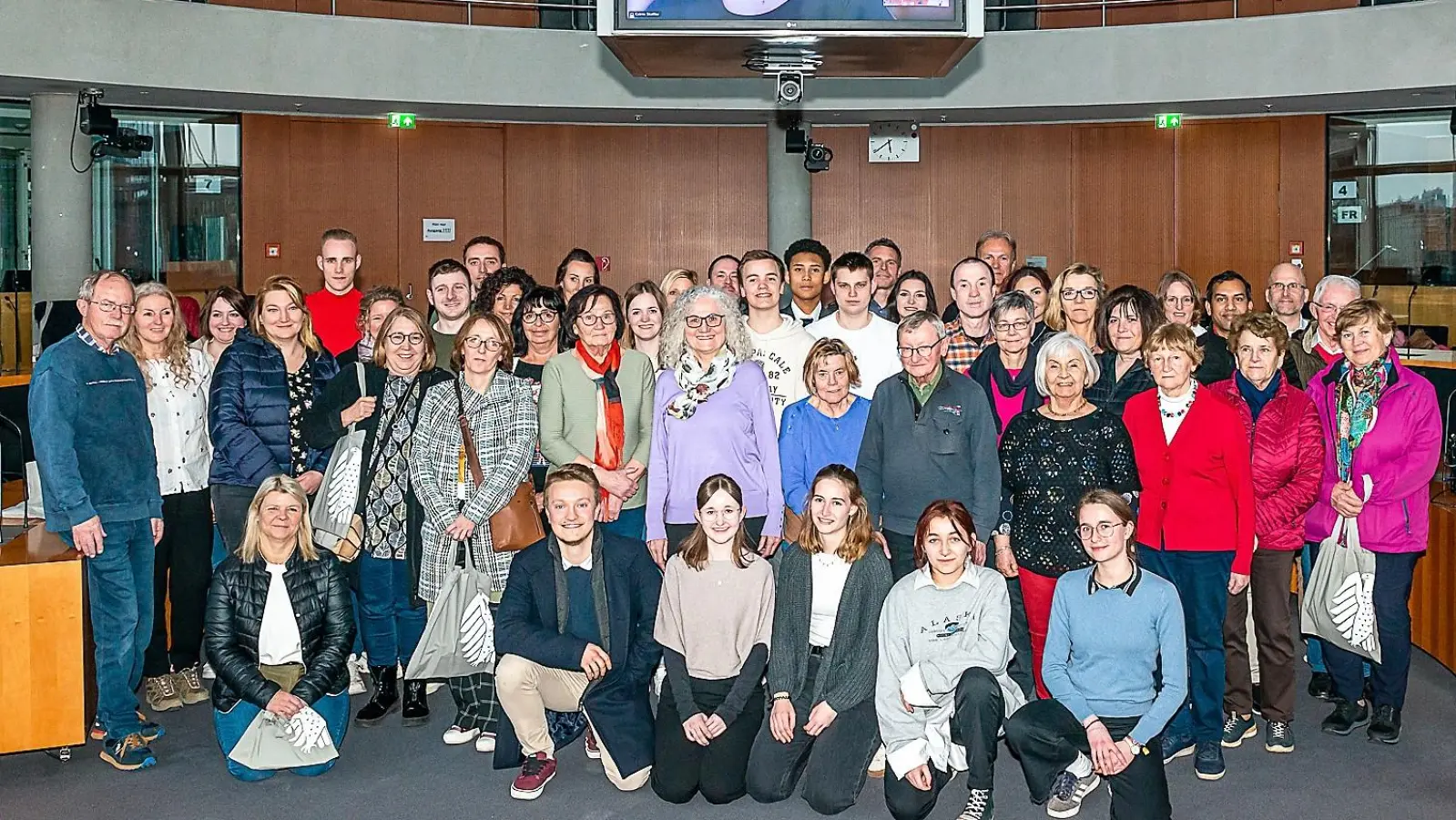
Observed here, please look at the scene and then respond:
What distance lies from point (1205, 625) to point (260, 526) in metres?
3.39

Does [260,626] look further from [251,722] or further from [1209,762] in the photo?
[1209,762]

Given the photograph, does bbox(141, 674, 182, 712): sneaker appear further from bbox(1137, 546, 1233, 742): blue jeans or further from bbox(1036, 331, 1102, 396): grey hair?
bbox(1137, 546, 1233, 742): blue jeans

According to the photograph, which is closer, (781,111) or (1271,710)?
(1271,710)

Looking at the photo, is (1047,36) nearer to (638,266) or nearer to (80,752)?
(638,266)

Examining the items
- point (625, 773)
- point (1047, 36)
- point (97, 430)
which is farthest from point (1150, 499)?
point (1047, 36)

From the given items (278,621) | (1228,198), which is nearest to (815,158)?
(1228,198)

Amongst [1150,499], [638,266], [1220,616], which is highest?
[638,266]

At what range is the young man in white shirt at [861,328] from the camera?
5551 millimetres

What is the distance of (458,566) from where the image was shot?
5.09 meters

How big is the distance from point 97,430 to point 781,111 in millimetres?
8101

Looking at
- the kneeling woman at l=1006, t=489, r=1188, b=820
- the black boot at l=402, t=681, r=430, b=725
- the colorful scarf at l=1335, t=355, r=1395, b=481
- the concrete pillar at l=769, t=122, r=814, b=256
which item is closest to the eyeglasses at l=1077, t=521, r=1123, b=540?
the kneeling woman at l=1006, t=489, r=1188, b=820

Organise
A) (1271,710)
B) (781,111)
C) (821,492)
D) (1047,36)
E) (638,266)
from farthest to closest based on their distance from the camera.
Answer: (638,266) → (781,111) → (1047,36) → (1271,710) → (821,492)

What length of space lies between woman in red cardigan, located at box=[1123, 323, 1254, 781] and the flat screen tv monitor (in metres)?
1.53

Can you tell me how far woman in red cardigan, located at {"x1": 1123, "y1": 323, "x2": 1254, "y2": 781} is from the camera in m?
4.64
